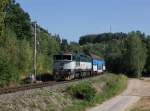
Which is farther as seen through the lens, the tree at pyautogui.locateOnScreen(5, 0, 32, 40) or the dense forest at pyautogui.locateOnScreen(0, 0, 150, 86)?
the tree at pyautogui.locateOnScreen(5, 0, 32, 40)

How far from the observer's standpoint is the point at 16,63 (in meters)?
56.0

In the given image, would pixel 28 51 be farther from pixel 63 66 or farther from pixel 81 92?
pixel 81 92

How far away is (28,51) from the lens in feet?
204

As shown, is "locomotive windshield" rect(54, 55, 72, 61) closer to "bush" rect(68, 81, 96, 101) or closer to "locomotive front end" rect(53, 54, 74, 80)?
"locomotive front end" rect(53, 54, 74, 80)

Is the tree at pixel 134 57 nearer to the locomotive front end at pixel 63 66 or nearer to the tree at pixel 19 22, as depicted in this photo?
the tree at pixel 19 22

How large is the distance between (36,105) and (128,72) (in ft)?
329

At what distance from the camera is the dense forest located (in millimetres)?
46656

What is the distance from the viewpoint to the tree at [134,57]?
12181cm

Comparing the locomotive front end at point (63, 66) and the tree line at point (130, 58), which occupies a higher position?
the tree line at point (130, 58)

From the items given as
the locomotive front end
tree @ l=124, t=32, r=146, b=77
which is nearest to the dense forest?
tree @ l=124, t=32, r=146, b=77

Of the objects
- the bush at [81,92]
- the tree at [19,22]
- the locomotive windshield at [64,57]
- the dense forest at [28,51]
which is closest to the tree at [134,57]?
the dense forest at [28,51]

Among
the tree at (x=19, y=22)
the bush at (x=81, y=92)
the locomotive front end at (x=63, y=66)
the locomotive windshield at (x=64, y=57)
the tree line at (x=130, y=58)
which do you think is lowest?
the bush at (x=81, y=92)

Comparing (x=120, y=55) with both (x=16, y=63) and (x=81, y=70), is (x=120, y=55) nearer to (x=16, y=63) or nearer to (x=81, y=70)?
(x=81, y=70)

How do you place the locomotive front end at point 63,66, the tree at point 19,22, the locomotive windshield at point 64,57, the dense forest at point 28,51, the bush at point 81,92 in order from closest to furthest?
the bush at point 81,92
the dense forest at point 28,51
the locomotive front end at point 63,66
the locomotive windshield at point 64,57
the tree at point 19,22
